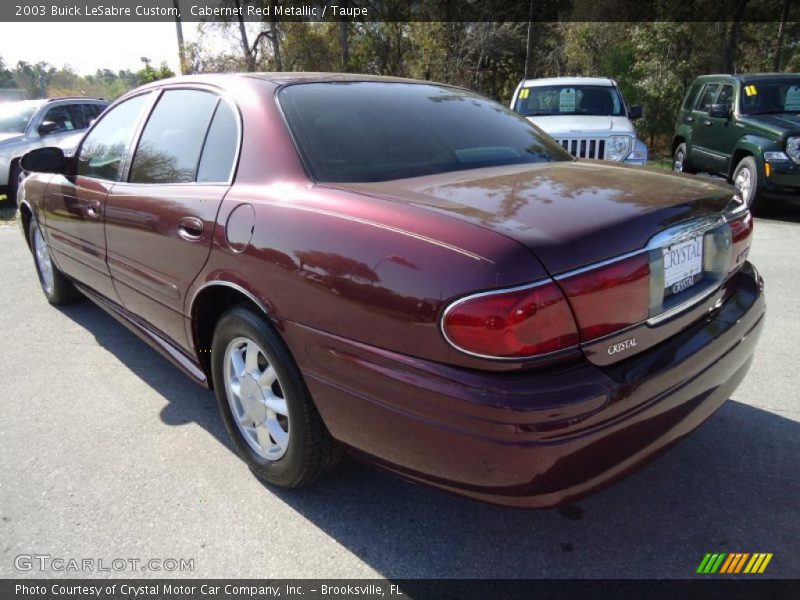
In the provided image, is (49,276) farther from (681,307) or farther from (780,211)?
(780,211)

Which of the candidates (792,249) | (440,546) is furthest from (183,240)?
(792,249)

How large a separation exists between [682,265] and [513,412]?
878mm

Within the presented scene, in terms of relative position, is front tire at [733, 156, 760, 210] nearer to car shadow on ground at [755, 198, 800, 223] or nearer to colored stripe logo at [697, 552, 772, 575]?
car shadow on ground at [755, 198, 800, 223]

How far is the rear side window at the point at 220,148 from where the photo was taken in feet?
8.35

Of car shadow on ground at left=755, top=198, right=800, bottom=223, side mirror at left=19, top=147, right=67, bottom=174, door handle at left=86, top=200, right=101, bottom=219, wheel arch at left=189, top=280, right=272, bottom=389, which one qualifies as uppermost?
side mirror at left=19, top=147, right=67, bottom=174

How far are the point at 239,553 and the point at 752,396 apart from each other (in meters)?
2.67

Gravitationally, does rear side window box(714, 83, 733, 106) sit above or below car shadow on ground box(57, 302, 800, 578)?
above

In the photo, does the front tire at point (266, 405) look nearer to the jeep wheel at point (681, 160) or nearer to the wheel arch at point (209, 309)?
the wheel arch at point (209, 309)

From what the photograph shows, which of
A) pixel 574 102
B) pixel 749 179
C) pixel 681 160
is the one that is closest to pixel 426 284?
pixel 749 179

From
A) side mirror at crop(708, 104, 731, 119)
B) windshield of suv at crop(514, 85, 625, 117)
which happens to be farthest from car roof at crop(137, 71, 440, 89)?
side mirror at crop(708, 104, 731, 119)

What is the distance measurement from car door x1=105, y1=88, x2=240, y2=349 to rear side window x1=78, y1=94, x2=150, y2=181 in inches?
8.4

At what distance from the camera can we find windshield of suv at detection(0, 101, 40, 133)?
35.4 feet

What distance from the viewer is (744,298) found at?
7.91 ft

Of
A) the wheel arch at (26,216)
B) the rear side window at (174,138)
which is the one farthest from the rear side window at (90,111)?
the rear side window at (174,138)
